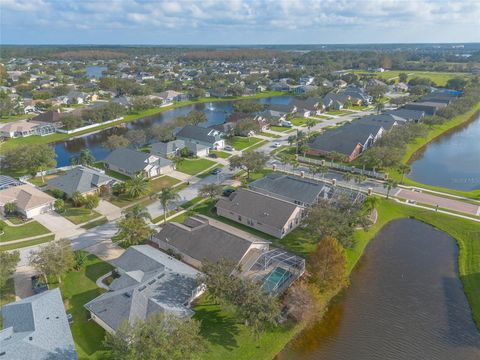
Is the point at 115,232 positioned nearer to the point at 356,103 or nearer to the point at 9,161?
the point at 9,161

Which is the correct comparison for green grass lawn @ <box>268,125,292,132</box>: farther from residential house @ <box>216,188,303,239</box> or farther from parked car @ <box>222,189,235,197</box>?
residential house @ <box>216,188,303,239</box>

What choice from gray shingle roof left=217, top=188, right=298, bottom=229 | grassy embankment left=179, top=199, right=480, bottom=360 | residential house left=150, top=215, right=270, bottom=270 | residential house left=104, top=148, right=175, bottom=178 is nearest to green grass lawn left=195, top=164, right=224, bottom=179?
residential house left=104, top=148, right=175, bottom=178

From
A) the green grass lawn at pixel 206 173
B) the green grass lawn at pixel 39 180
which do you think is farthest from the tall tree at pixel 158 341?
the green grass lawn at pixel 39 180

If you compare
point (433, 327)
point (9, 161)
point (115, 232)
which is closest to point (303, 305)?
point (433, 327)

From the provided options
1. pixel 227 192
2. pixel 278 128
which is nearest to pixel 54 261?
pixel 227 192

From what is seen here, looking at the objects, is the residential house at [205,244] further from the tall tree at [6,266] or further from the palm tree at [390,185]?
the palm tree at [390,185]
